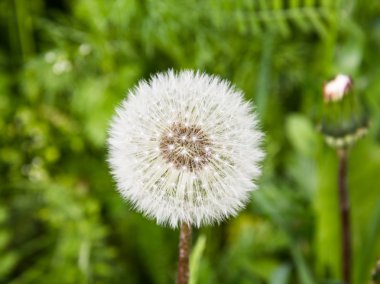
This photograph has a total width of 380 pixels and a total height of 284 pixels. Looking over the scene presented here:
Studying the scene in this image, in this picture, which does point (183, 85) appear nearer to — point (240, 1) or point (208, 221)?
point (208, 221)

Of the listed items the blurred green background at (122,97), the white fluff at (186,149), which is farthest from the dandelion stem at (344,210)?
the white fluff at (186,149)

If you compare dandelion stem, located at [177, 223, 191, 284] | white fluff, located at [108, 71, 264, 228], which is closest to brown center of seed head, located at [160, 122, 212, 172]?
white fluff, located at [108, 71, 264, 228]

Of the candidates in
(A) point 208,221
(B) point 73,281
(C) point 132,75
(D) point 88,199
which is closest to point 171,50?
(C) point 132,75

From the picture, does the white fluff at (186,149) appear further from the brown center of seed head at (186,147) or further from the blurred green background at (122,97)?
the blurred green background at (122,97)

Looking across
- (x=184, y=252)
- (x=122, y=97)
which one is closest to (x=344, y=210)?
(x=184, y=252)

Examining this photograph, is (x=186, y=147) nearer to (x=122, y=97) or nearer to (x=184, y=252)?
(x=184, y=252)

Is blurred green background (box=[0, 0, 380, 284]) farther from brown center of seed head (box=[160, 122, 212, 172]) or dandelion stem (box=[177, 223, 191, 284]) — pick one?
brown center of seed head (box=[160, 122, 212, 172])

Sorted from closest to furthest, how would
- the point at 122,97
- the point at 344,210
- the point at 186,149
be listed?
the point at 186,149 → the point at 344,210 → the point at 122,97
